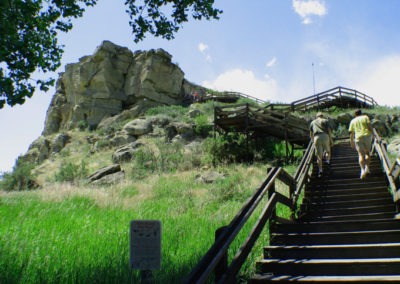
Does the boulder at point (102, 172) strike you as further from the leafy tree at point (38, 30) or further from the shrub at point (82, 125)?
the shrub at point (82, 125)

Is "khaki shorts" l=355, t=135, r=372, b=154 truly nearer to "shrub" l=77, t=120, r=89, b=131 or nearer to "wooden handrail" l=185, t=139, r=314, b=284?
"wooden handrail" l=185, t=139, r=314, b=284

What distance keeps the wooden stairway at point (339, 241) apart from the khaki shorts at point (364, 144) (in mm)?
985

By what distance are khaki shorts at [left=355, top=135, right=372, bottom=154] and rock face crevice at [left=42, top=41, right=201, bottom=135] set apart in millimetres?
36865

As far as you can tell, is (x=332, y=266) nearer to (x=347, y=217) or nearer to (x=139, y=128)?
(x=347, y=217)

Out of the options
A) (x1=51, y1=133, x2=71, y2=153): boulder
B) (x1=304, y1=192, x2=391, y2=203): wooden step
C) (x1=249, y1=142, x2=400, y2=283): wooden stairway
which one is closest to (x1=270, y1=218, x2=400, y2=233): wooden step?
(x1=249, y1=142, x2=400, y2=283): wooden stairway

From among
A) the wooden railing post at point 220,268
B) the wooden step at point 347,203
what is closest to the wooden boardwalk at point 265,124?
the wooden step at point 347,203

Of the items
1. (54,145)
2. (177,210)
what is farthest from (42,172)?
(177,210)

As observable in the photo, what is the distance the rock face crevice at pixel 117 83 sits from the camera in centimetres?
4669

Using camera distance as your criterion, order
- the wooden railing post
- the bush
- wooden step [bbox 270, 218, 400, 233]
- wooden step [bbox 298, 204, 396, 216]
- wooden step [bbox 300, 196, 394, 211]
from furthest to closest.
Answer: the bush, wooden step [bbox 300, 196, 394, 211], wooden step [bbox 298, 204, 396, 216], wooden step [bbox 270, 218, 400, 233], the wooden railing post

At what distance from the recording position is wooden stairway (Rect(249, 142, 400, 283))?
468 centimetres

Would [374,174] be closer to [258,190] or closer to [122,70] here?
[258,190]

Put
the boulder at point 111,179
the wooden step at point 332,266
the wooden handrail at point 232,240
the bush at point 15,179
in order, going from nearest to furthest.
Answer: the wooden handrail at point 232,240 → the wooden step at point 332,266 → the boulder at point 111,179 → the bush at point 15,179

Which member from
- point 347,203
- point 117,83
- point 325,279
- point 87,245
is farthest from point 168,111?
point 325,279

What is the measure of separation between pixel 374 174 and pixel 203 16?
6.18 metres
